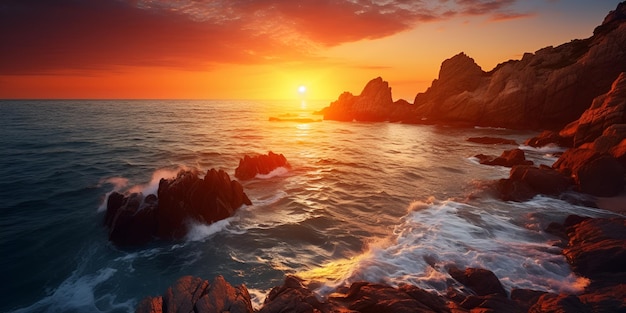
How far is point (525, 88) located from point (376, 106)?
49.0 m

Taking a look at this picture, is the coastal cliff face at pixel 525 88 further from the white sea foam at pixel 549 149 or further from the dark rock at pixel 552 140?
the white sea foam at pixel 549 149

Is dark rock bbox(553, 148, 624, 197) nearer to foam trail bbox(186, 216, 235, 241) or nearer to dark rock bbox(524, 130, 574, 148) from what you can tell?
dark rock bbox(524, 130, 574, 148)

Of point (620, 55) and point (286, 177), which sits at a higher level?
point (620, 55)

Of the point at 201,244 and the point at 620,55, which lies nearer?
the point at 201,244

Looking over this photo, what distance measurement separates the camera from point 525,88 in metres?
65.6

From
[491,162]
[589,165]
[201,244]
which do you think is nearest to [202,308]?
[201,244]

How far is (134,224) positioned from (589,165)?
3634 cm

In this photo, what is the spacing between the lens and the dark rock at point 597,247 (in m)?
12.7

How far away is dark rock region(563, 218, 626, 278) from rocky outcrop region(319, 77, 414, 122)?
278 feet

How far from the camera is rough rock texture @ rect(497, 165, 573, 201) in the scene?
2409 centimetres

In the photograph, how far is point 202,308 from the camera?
898 centimetres

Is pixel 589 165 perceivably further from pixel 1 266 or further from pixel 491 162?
pixel 1 266

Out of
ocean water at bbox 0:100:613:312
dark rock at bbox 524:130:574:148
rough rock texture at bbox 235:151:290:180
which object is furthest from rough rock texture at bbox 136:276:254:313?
dark rock at bbox 524:130:574:148

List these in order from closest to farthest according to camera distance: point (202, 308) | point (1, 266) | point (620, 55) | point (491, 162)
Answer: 1. point (202, 308)
2. point (1, 266)
3. point (491, 162)
4. point (620, 55)
